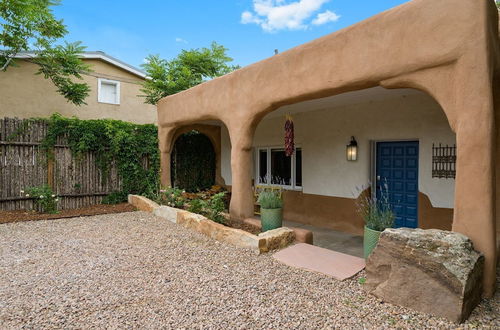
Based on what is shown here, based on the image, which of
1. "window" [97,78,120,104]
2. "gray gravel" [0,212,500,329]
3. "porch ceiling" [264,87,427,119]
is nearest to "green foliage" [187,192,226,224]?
"gray gravel" [0,212,500,329]

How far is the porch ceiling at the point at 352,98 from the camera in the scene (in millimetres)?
5152

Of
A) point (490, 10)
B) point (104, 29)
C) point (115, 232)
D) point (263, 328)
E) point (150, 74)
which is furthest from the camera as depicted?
point (104, 29)

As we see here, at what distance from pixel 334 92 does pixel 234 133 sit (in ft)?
7.75

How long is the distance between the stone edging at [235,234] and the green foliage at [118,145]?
269 cm

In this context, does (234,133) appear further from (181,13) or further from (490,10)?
(181,13)

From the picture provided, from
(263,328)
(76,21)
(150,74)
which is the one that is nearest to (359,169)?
(263,328)

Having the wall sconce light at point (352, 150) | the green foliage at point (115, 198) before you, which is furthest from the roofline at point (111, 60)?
the wall sconce light at point (352, 150)

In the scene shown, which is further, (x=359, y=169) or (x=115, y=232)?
(x=359, y=169)

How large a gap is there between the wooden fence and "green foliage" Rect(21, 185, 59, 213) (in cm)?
14

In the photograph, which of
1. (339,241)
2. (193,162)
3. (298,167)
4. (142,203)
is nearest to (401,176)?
(339,241)

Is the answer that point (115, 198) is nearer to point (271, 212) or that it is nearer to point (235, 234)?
Result: point (235, 234)

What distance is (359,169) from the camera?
6.30 m

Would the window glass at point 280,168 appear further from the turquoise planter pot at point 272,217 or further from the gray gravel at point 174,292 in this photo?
the gray gravel at point 174,292

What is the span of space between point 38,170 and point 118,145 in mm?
2028
